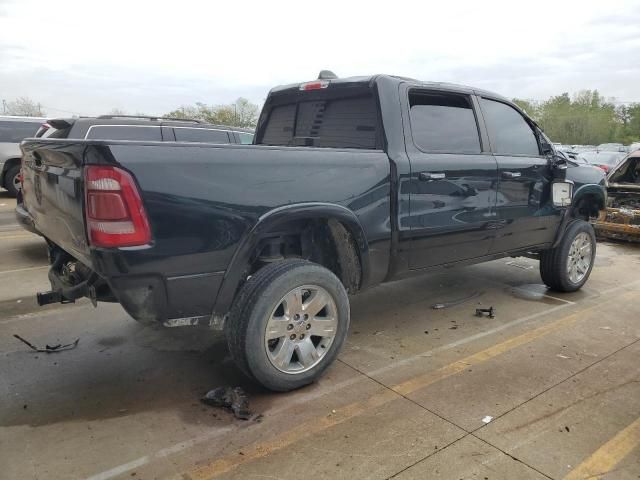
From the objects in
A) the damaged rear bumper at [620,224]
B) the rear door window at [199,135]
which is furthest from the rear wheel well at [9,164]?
the damaged rear bumper at [620,224]

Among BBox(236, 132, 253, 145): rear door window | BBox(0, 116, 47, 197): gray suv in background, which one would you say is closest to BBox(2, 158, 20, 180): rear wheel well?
BBox(0, 116, 47, 197): gray suv in background

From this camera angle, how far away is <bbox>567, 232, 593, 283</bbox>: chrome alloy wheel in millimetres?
5531

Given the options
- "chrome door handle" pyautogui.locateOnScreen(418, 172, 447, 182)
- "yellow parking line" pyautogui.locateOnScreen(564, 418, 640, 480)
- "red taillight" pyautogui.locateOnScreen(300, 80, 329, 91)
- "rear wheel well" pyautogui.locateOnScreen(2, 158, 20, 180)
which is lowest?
"yellow parking line" pyautogui.locateOnScreen(564, 418, 640, 480)

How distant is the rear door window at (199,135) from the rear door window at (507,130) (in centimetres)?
554

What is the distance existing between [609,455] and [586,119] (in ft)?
242

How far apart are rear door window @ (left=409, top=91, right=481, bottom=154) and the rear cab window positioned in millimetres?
356

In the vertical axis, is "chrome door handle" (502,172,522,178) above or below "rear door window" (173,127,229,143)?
below

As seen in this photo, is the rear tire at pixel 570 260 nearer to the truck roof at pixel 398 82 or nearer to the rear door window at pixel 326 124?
the truck roof at pixel 398 82

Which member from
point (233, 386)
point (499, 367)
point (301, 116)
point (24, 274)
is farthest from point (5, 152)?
point (499, 367)

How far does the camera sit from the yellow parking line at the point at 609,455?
2.54 metres

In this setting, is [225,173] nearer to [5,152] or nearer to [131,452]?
[131,452]

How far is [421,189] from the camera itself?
3820 mm

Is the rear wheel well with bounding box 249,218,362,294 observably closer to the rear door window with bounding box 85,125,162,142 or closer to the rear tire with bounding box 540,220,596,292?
the rear tire with bounding box 540,220,596,292

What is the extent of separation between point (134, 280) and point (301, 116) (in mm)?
2368
